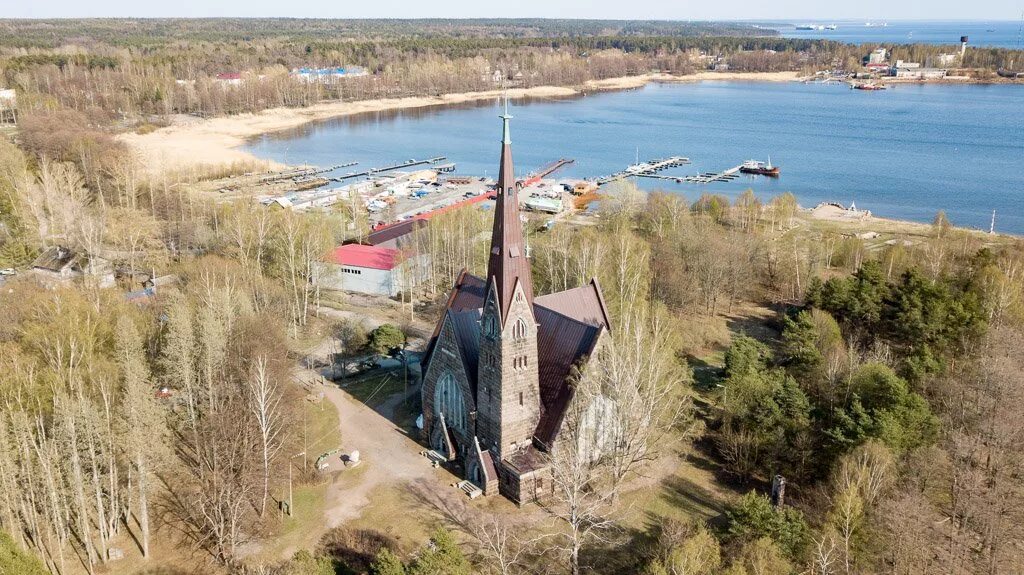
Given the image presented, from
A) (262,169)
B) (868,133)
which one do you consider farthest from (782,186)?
(262,169)

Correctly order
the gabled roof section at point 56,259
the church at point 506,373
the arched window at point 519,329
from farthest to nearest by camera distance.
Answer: the gabled roof section at point 56,259 < the arched window at point 519,329 < the church at point 506,373

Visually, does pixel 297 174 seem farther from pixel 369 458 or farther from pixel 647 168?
pixel 369 458

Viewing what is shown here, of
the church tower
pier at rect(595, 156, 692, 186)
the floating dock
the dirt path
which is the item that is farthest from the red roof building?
the floating dock

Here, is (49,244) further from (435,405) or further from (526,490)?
(526,490)

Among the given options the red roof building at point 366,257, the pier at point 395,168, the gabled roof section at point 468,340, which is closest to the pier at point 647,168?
the pier at point 395,168

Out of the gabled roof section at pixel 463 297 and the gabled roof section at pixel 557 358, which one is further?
the gabled roof section at pixel 463 297

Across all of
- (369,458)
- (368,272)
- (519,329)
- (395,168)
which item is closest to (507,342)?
(519,329)

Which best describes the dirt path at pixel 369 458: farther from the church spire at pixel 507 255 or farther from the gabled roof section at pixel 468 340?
the church spire at pixel 507 255
